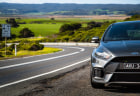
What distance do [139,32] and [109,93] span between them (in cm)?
208

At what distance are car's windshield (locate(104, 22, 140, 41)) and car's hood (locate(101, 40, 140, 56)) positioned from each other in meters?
0.44

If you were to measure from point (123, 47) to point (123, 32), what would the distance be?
128 cm

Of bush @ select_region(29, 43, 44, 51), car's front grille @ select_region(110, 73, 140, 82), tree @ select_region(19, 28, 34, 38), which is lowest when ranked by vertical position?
tree @ select_region(19, 28, 34, 38)

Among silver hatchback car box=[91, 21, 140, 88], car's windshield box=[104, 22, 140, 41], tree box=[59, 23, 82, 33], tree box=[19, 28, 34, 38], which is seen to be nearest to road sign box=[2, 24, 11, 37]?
car's windshield box=[104, 22, 140, 41]

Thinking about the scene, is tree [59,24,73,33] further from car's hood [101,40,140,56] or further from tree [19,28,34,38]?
car's hood [101,40,140,56]

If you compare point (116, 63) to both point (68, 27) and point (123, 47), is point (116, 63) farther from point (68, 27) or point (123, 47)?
point (68, 27)

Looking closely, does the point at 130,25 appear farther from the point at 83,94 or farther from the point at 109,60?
the point at 83,94

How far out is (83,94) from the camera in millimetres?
5945

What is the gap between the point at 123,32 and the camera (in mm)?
7117

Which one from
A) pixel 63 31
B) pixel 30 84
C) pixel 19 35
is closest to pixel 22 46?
pixel 30 84

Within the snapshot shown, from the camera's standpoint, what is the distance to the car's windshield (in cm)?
693

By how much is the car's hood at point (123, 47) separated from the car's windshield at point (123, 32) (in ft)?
1.45

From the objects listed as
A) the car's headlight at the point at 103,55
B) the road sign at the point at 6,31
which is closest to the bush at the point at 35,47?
the road sign at the point at 6,31

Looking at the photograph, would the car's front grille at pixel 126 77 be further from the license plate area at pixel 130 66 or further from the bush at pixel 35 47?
the bush at pixel 35 47
